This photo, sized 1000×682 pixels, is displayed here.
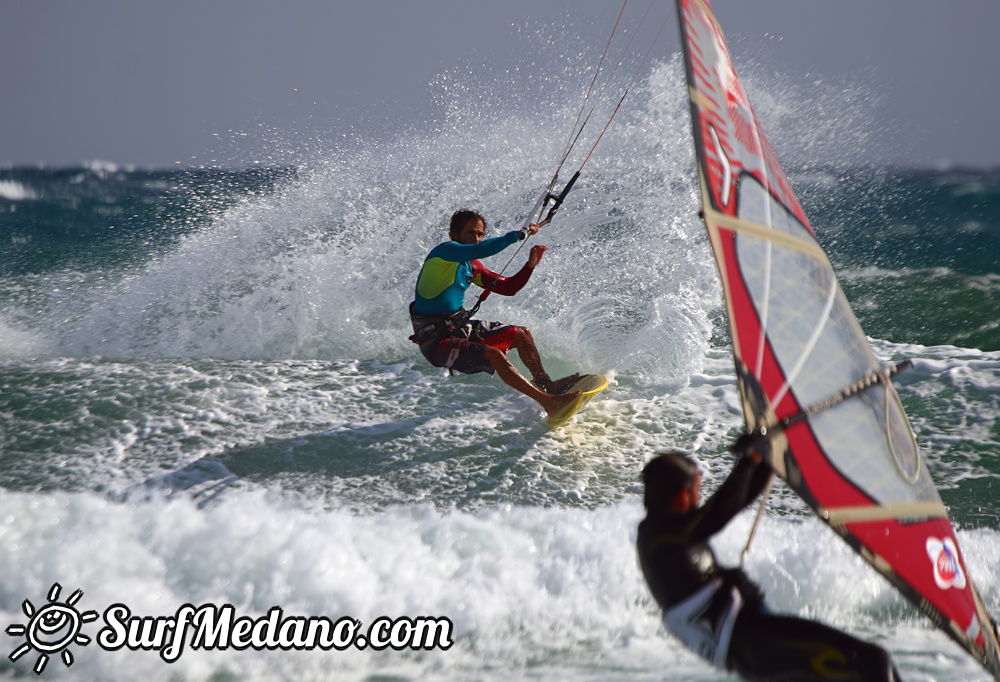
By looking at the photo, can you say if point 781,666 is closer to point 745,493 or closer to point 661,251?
point 745,493

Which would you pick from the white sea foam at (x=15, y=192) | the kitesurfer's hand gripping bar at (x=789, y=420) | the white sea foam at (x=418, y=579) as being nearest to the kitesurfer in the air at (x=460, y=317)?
the white sea foam at (x=418, y=579)

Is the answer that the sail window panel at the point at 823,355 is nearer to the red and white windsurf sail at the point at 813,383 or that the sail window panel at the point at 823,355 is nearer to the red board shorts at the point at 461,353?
the red and white windsurf sail at the point at 813,383

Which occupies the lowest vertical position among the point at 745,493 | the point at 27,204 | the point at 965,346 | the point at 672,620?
the point at 27,204

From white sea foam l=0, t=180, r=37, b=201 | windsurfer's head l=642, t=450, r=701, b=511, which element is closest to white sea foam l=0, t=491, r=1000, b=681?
windsurfer's head l=642, t=450, r=701, b=511

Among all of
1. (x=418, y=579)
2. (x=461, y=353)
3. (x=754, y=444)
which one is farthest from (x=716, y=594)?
(x=461, y=353)

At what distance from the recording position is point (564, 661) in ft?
8.30

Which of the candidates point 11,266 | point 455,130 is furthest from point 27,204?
point 455,130

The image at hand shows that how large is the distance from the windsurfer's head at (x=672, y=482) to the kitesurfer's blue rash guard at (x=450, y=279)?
247 centimetres

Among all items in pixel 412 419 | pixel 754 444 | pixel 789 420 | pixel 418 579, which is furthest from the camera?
pixel 412 419

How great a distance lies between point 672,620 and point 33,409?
4.38 metres

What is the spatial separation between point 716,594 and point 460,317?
9.59 feet

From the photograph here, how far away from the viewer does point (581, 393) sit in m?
4.31

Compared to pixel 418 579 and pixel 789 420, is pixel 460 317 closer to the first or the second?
pixel 418 579

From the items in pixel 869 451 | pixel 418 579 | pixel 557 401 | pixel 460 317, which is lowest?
pixel 418 579
